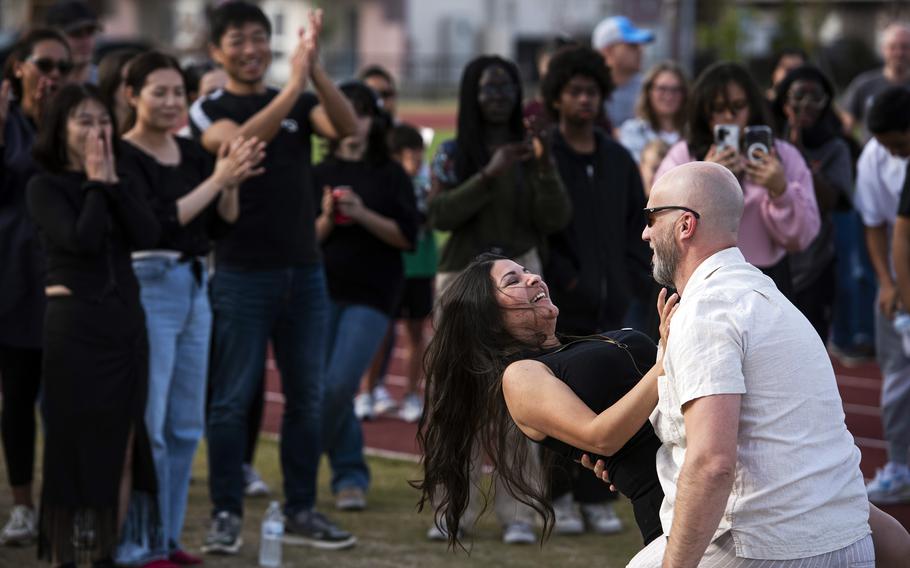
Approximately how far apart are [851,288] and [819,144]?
4337 mm

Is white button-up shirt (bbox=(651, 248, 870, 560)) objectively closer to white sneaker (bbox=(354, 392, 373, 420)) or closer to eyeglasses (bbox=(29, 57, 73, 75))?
eyeglasses (bbox=(29, 57, 73, 75))

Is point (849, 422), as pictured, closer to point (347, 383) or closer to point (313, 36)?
point (347, 383)

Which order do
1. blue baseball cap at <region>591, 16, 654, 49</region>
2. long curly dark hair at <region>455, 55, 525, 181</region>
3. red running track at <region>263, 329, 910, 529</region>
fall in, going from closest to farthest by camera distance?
long curly dark hair at <region>455, 55, 525, 181</region> < red running track at <region>263, 329, 910, 529</region> < blue baseball cap at <region>591, 16, 654, 49</region>

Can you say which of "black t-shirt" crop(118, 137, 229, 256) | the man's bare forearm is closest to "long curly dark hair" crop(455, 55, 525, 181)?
"black t-shirt" crop(118, 137, 229, 256)

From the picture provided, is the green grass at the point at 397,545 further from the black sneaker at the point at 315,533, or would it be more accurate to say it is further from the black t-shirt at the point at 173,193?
the black t-shirt at the point at 173,193

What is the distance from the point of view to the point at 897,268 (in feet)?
22.9

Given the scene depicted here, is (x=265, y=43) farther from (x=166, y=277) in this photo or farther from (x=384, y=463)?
(x=384, y=463)

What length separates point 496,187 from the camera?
6797mm

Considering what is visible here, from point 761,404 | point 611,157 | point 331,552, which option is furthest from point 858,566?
point 611,157

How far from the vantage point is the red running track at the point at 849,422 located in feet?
28.0

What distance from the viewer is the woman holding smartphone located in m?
5.97

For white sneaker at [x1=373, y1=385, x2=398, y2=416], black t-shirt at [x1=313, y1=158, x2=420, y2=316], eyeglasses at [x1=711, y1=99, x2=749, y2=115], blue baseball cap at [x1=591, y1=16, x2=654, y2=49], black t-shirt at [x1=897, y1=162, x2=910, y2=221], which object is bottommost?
white sneaker at [x1=373, y1=385, x2=398, y2=416]

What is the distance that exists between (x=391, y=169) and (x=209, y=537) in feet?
7.87

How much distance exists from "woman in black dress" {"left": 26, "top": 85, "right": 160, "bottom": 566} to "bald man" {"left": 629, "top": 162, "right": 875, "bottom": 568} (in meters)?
3.00
